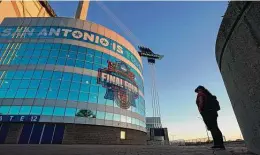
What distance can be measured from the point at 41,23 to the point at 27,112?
1440 cm

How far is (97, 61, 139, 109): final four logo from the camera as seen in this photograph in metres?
25.9

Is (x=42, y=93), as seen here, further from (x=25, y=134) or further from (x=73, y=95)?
(x=25, y=134)

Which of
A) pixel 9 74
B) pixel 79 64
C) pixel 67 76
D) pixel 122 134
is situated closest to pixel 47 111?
pixel 67 76

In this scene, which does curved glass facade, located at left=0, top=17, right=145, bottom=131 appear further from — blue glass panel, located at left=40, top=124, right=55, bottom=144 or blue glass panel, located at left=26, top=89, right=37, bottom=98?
blue glass panel, located at left=40, top=124, right=55, bottom=144

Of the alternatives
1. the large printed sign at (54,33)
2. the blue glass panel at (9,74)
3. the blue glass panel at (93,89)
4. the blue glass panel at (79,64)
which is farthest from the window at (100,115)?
the blue glass panel at (9,74)

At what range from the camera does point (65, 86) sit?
2292cm

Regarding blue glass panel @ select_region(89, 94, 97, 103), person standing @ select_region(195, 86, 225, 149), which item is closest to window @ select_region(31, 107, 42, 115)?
blue glass panel @ select_region(89, 94, 97, 103)

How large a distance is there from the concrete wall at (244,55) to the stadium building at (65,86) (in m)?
21.3

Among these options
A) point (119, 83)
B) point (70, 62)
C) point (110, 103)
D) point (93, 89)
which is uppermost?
point (70, 62)

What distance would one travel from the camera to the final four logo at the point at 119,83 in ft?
85.1

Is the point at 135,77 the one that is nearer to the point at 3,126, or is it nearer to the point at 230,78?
the point at 3,126

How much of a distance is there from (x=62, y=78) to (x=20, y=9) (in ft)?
62.6

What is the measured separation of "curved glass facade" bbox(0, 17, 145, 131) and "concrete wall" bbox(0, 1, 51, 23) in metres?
4.26

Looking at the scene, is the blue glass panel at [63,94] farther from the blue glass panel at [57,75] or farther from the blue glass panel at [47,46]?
the blue glass panel at [47,46]
